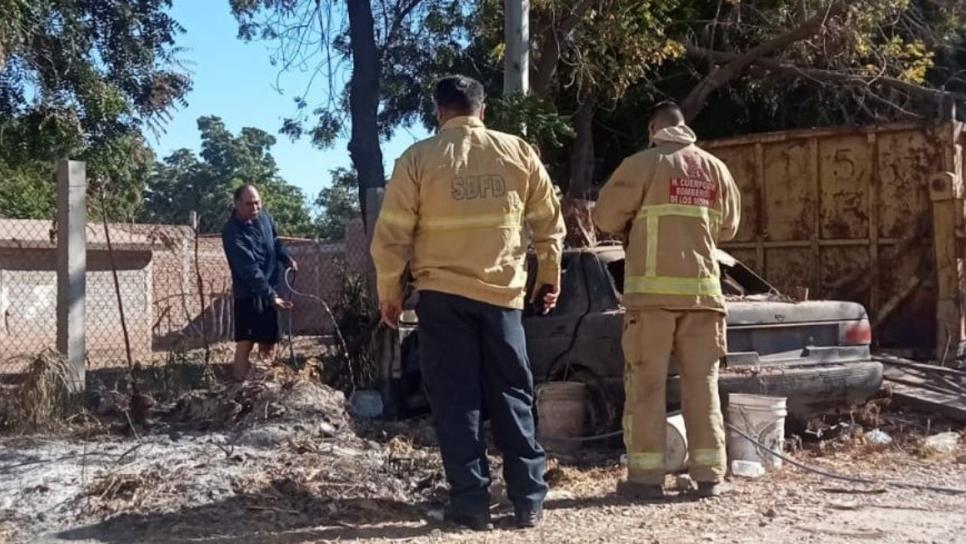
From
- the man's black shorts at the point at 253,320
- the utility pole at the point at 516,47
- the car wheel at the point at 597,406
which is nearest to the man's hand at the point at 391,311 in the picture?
the car wheel at the point at 597,406

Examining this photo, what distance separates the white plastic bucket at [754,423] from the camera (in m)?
6.63

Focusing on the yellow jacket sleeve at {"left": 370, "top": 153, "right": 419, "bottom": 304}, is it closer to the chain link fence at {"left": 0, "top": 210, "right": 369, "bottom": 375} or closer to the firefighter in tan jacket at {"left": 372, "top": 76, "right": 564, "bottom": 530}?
the firefighter in tan jacket at {"left": 372, "top": 76, "right": 564, "bottom": 530}

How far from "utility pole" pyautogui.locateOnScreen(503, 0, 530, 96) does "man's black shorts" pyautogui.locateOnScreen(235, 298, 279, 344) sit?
9.71 feet

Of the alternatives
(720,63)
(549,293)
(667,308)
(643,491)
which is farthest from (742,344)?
(720,63)

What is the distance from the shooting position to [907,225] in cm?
1071

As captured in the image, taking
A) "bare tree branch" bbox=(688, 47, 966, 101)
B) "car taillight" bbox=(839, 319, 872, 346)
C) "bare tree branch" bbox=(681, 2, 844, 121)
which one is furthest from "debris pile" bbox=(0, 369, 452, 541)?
"bare tree branch" bbox=(688, 47, 966, 101)

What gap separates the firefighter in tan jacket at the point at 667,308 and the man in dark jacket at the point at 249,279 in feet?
10.6

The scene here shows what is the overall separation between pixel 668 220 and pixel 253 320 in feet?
11.9

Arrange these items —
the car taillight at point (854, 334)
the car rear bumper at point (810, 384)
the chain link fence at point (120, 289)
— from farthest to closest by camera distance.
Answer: the chain link fence at point (120, 289) → the car taillight at point (854, 334) → the car rear bumper at point (810, 384)

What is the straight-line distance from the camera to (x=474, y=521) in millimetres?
5375

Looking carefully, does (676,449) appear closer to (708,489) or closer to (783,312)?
(708,489)

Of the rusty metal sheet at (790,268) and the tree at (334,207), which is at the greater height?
the tree at (334,207)

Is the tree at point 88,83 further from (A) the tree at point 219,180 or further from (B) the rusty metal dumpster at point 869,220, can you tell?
(A) the tree at point 219,180

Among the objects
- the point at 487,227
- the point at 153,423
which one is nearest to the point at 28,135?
the point at 153,423
